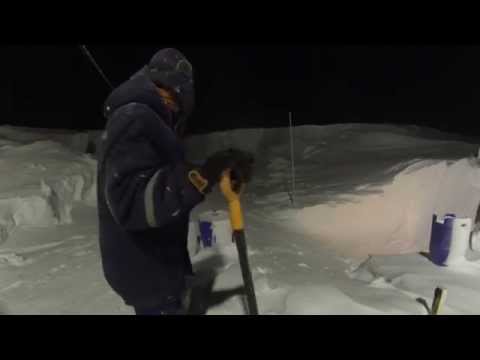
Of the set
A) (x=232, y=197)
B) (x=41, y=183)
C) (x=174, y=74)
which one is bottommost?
(x=41, y=183)

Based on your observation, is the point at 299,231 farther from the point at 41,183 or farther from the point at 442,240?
the point at 41,183

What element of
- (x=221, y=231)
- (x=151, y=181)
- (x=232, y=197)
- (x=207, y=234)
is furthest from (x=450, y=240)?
(x=151, y=181)

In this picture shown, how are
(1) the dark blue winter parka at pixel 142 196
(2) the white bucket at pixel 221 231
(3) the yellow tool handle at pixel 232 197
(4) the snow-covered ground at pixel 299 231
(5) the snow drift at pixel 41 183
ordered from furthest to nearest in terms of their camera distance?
(5) the snow drift at pixel 41 183 → (2) the white bucket at pixel 221 231 → (4) the snow-covered ground at pixel 299 231 → (3) the yellow tool handle at pixel 232 197 → (1) the dark blue winter parka at pixel 142 196

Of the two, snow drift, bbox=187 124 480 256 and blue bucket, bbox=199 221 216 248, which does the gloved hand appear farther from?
snow drift, bbox=187 124 480 256

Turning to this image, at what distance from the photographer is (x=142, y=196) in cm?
170

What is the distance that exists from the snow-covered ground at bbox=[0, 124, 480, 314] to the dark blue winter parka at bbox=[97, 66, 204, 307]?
0.77 metres

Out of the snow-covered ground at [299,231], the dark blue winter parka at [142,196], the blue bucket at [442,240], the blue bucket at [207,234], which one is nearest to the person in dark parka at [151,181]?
the dark blue winter parka at [142,196]

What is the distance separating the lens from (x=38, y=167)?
615 cm

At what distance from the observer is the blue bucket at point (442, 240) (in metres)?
3.46

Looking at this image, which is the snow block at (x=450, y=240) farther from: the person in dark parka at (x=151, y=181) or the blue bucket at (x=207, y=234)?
the person in dark parka at (x=151, y=181)

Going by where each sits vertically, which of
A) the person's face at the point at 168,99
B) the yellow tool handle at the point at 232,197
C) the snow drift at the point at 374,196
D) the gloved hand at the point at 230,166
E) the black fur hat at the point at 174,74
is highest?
the black fur hat at the point at 174,74

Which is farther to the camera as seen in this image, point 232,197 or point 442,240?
point 442,240

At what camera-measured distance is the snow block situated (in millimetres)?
3424

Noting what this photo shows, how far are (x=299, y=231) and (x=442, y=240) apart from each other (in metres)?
1.88
